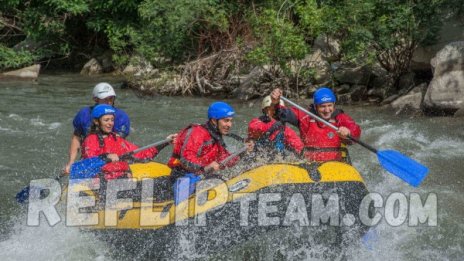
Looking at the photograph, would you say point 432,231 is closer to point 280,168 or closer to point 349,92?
point 280,168

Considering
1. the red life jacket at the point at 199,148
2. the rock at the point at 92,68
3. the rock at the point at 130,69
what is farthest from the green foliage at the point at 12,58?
the red life jacket at the point at 199,148

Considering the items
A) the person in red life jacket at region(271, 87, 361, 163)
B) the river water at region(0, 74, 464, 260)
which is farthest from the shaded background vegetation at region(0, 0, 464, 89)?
the person in red life jacket at region(271, 87, 361, 163)

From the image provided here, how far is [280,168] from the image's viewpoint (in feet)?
17.1

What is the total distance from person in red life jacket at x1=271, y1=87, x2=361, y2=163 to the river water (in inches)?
33.1

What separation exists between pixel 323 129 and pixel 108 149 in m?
1.96

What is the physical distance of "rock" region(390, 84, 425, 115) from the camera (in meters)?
11.0

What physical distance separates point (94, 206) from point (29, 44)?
13.8m

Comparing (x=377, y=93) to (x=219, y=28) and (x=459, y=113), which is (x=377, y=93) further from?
(x=219, y=28)

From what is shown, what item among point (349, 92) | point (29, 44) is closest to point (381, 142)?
point (349, 92)

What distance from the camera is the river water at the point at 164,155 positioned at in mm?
5531

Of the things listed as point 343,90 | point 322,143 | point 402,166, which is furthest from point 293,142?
point 343,90

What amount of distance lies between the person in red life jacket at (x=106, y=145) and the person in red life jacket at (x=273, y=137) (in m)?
1.18

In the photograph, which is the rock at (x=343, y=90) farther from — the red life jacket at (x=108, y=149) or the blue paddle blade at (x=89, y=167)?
the blue paddle blade at (x=89, y=167)

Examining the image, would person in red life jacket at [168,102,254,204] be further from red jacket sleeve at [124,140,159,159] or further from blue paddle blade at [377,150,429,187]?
blue paddle blade at [377,150,429,187]
